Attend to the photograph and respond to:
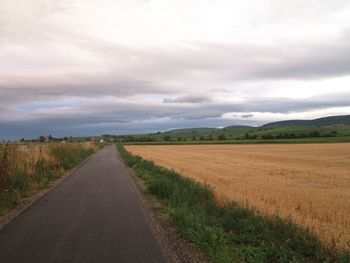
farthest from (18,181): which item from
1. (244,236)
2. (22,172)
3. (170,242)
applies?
(244,236)

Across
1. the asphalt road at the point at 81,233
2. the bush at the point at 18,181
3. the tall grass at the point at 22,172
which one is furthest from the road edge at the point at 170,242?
the bush at the point at 18,181

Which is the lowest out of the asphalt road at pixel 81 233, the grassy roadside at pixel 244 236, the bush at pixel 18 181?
the grassy roadside at pixel 244 236

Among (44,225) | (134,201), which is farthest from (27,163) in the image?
(44,225)

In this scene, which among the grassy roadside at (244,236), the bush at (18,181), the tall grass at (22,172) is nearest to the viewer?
the grassy roadside at (244,236)

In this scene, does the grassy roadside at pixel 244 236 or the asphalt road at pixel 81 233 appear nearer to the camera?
the asphalt road at pixel 81 233

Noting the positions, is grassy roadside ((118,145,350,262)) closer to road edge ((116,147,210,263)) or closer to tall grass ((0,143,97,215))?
road edge ((116,147,210,263))

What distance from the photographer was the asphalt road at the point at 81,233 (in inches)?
272

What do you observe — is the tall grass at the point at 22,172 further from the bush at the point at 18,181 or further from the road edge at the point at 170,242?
the road edge at the point at 170,242

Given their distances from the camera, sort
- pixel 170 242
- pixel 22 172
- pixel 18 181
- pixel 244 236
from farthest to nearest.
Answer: pixel 22 172 < pixel 18 181 < pixel 244 236 < pixel 170 242

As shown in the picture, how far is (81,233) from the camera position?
8.63m

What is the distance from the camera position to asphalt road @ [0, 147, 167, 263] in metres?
6.91

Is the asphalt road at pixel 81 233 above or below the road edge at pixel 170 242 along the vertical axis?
above

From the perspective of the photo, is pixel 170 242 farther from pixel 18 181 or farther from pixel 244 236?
pixel 18 181

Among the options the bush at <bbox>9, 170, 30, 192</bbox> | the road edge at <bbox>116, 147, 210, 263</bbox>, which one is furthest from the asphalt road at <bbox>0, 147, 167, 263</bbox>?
the bush at <bbox>9, 170, 30, 192</bbox>
